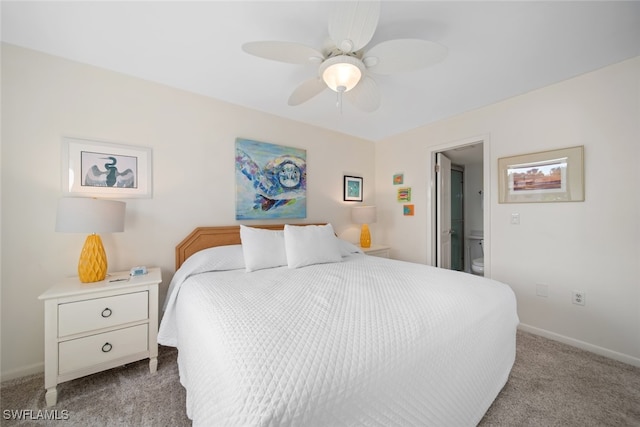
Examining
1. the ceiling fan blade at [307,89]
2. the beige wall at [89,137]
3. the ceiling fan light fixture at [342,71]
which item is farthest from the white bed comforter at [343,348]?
the ceiling fan blade at [307,89]

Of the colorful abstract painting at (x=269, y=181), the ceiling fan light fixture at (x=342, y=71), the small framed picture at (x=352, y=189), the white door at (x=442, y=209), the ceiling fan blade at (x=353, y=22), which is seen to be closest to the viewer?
the ceiling fan blade at (x=353, y=22)

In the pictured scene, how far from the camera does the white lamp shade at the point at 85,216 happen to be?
1.55 meters

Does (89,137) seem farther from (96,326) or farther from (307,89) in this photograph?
(307,89)

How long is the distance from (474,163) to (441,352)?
14.8 ft

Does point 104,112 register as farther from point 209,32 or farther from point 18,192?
point 209,32

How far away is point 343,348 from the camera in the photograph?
2.79 feet

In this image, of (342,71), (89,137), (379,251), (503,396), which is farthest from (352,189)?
(89,137)

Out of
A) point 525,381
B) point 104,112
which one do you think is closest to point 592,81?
point 525,381

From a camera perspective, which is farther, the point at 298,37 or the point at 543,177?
the point at 543,177

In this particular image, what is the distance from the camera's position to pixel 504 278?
8.33 ft

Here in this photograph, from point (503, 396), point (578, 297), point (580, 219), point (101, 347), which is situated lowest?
point (503, 396)

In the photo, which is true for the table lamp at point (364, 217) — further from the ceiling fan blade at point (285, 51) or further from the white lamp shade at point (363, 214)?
the ceiling fan blade at point (285, 51)

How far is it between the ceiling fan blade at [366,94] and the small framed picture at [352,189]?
162 centimetres

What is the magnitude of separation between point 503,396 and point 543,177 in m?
→ 1.92
